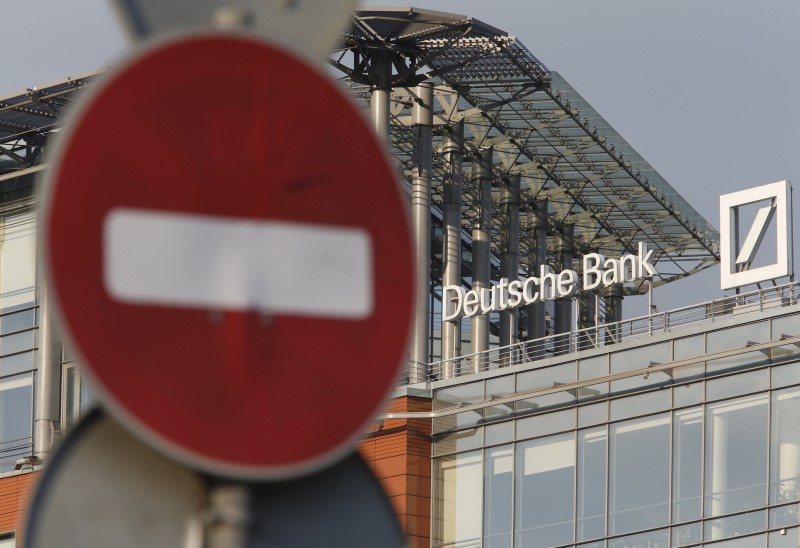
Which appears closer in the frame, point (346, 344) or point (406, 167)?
point (346, 344)

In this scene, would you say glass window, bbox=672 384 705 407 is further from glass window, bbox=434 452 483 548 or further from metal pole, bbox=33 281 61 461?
metal pole, bbox=33 281 61 461

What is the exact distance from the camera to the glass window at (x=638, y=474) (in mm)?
38406

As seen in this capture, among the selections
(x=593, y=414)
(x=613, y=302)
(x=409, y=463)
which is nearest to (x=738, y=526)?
(x=593, y=414)

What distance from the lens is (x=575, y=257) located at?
7025 centimetres

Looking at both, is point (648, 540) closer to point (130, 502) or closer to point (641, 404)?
point (641, 404)

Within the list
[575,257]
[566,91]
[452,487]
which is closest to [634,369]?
[452,487]

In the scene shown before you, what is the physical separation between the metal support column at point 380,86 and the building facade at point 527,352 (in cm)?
7

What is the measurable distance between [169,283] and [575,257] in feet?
222

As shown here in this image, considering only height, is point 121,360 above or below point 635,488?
below

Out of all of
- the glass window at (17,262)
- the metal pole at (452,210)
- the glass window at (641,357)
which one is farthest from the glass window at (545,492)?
the glass window at (17,262)

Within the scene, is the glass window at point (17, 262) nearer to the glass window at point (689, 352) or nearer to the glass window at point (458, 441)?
the glass window at point (458, 441)

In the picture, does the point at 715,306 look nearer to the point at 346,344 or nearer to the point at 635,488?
the point at 635,488

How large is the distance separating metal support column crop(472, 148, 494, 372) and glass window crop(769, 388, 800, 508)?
20203mm

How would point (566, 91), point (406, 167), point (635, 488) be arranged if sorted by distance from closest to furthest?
point (635, 488), point (566, 91), point (406, 167)
